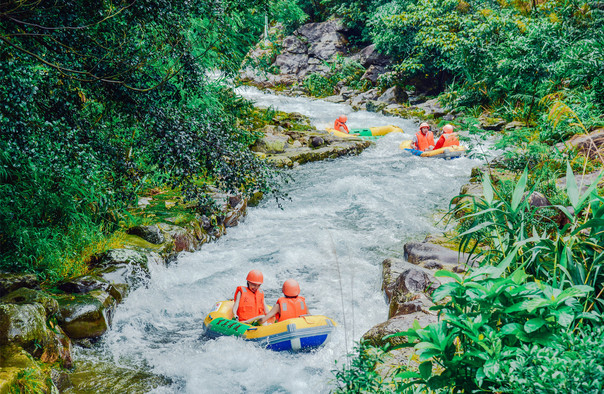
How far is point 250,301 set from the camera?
196 inches

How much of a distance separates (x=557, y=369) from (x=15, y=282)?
4554mm

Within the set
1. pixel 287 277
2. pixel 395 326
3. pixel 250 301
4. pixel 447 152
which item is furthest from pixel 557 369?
pixel 447 152

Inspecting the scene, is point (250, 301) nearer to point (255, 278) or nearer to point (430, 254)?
point (255, 278)

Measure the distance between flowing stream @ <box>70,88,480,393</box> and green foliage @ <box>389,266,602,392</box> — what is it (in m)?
0.44

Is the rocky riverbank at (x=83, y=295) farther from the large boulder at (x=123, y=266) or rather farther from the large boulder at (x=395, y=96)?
the large boulder at (x=395, y=96)

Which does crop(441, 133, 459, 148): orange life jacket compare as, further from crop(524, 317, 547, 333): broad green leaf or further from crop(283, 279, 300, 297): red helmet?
crop(524, 317, 547, 333): broad green leaf

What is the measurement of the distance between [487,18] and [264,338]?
14675 mm

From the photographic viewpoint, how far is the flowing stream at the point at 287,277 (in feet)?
13.3

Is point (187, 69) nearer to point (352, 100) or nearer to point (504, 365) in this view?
point (504, 365)

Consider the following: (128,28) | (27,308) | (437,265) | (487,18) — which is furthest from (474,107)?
(27,308)

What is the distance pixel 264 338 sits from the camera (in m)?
4.53

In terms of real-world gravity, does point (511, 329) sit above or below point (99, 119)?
below

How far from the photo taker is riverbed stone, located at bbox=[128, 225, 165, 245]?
6.32m

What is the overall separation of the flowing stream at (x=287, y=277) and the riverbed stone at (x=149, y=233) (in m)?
0.43
